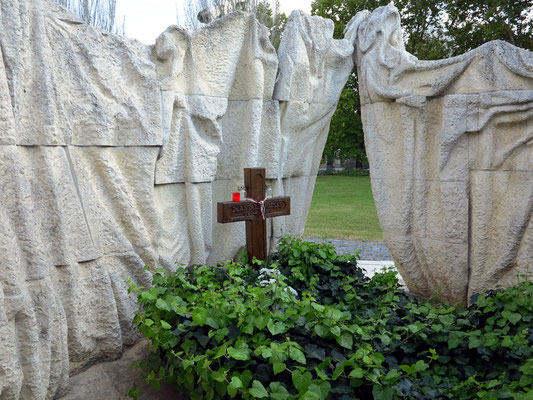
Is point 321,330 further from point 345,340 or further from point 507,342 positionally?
point 507,342

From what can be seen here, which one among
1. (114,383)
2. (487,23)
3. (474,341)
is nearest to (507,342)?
(474,341)

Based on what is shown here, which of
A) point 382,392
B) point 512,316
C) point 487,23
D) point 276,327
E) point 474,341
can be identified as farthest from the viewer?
point 487,23

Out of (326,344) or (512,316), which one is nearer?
(326,344)

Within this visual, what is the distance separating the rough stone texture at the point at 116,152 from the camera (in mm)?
2787

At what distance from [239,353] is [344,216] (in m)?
9.21

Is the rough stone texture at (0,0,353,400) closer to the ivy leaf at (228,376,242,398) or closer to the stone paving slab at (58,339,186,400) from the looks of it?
the stone paving slab at (58,339,186,400)

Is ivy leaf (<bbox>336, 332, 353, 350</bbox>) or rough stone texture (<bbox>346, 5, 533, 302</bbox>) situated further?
rough stone texture (<bbox>346, 5, 533, 302</bbox>)

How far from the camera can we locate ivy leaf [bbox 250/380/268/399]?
2.25 meters

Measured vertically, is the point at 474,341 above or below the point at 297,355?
below

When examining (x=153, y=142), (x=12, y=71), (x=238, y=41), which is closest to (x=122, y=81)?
(x=153, y=142)

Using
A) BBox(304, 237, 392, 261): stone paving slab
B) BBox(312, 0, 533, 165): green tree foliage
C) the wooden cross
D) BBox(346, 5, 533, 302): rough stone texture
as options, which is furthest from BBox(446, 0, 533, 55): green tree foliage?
the wooden cross

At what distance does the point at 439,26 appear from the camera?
55.5 ft

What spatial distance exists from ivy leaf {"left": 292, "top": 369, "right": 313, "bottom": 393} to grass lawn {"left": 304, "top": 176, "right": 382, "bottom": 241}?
263 inches

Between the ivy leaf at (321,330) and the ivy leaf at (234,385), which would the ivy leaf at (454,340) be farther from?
the ivy leaf at (234,385)
